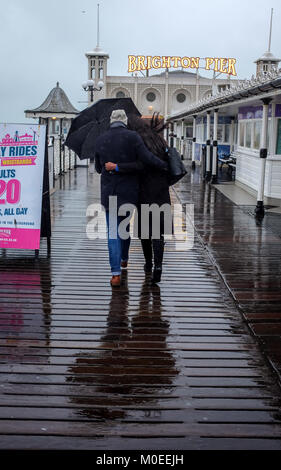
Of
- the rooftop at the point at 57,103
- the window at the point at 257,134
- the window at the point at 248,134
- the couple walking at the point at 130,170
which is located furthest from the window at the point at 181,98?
the couple walking at the point at 130,170

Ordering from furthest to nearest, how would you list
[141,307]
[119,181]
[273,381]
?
[119,181] → [141,307] → [273,381]

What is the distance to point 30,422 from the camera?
2883mm

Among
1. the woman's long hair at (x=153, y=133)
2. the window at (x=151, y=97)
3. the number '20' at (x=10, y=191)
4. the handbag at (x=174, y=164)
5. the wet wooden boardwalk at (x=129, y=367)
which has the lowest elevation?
the wet wooden boardwalk at (x=129, y=367)

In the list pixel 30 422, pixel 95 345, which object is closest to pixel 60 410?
pixel 30 422

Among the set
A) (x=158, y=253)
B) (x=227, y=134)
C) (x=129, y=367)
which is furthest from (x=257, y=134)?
(x=129, y=367)

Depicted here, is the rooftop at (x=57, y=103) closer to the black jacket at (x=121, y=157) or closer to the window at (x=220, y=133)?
the window at (x=220, y=133)

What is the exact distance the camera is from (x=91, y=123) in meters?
6.74

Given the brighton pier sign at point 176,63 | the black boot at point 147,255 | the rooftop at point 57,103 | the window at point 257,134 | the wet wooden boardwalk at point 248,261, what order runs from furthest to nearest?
the brighton pier sign at point 176,63 < the rooftop at point 57,103 < the window at point 257,134 < the black boot at point 147,255 < the wet wooden boardwalk at point 248,261

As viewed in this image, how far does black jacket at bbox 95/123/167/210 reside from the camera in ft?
17.3

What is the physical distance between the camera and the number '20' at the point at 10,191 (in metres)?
6.60

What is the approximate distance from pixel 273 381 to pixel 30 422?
1479 millimetres

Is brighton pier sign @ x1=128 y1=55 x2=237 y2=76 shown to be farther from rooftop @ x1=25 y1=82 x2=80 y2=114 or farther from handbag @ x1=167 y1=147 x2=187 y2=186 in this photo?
handbag @ x1=167 y1=147 x2=187 y2=186

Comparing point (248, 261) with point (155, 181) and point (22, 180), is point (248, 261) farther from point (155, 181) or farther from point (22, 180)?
point (22, 180)
